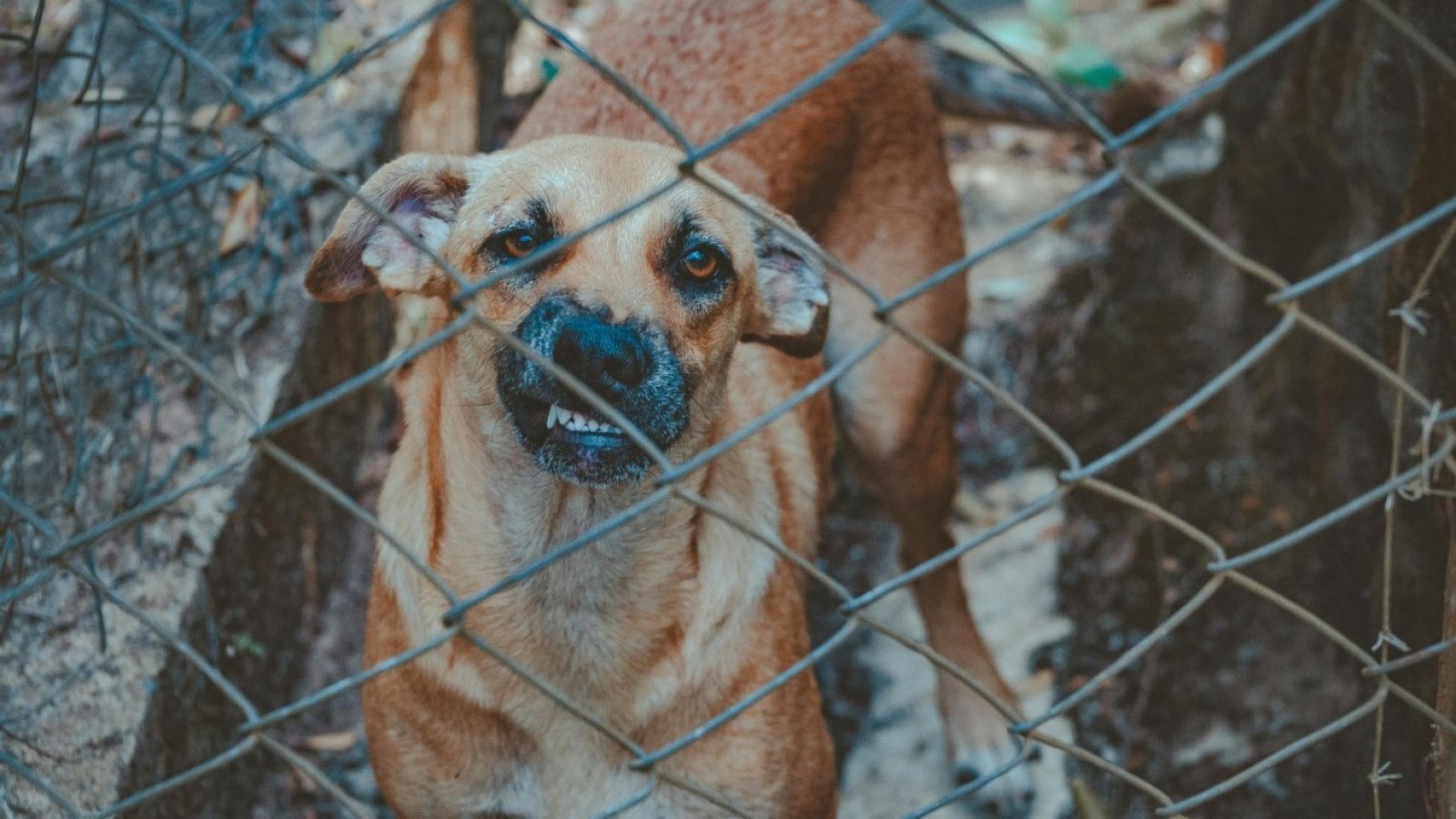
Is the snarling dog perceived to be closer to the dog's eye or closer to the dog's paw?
the dog's eye

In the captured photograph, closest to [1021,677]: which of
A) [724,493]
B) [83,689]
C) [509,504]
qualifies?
[724,493]

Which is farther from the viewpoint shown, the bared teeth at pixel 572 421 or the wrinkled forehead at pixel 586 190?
the wrinkled forehead at pixel 586 190

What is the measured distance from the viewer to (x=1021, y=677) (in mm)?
4219

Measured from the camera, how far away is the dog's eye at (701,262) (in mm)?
2668

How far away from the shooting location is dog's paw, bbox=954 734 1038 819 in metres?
3.80

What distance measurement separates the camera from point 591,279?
2445mm

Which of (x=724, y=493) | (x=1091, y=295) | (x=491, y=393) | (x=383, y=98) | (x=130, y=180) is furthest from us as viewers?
(x=1091, y=295)

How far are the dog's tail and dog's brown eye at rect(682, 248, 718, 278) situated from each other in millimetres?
2129

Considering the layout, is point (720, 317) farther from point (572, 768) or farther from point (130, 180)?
point (130, 180)

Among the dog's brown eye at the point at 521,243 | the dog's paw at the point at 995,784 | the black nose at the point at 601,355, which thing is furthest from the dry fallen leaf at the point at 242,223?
the dog's paw at the point at 995,784

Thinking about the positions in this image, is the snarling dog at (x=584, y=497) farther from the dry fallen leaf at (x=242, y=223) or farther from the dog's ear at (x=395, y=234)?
the dry fallen leaf at (x=242, y=223)

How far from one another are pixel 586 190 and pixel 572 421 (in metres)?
0.49

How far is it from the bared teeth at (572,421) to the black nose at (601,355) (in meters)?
0.13

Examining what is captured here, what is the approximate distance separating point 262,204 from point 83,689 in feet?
5.36
